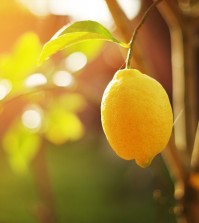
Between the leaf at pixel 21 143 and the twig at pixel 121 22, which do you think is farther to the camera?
the leaf at pixel 21 143

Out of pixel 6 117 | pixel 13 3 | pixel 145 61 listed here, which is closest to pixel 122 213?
pixel 6 117

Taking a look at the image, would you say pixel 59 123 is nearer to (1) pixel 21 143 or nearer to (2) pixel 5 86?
(1) pixel 21 143

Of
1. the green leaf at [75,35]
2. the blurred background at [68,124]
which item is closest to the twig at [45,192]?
the blurred background at [68,124]

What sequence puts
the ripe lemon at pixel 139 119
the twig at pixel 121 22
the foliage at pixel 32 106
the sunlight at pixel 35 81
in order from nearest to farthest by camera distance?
the ripe lemon at pixel 139 119
the twig at pixel 121 22
the sunlight at pixel 35 81
the foliage at pixel 32 106

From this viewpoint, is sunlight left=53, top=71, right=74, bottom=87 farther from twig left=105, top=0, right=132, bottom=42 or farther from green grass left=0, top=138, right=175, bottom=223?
green grass left=0, top=138, right=175, bottom=223

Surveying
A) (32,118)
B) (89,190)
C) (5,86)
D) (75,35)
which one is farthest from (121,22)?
(89,190)

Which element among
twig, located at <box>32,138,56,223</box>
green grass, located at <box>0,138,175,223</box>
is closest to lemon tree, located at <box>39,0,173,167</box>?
twig, located at <box>32,138,56,223</box>

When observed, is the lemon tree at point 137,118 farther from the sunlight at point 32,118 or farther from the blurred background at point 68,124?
the sunlight at point 32,118

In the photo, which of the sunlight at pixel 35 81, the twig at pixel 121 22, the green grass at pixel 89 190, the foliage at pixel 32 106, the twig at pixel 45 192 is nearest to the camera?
the twig at pixel 121 22

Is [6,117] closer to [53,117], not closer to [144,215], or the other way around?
[144,215]
